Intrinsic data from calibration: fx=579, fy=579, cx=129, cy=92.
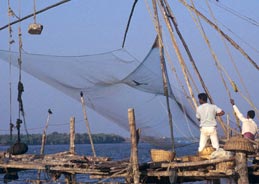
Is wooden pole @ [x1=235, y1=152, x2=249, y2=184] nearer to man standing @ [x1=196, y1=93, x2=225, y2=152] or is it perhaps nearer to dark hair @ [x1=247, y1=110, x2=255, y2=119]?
man standing @ [x1=196, y1=93, x2=225, y2=152]

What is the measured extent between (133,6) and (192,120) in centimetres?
283

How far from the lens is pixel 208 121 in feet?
31.3

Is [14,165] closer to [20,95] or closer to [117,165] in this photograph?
[20,95]

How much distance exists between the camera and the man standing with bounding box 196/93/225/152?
31.3 ft

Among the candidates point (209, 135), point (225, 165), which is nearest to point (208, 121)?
point (209, 135)

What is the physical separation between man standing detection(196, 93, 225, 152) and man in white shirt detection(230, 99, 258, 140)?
0.61 meters

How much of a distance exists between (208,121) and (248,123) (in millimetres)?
991

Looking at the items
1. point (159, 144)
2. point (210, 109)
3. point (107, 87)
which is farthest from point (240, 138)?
point (107, 87)

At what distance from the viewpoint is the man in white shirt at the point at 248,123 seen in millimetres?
10094

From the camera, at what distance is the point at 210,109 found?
9.55 metres

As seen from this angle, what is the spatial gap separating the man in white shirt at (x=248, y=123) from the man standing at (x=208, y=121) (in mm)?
609

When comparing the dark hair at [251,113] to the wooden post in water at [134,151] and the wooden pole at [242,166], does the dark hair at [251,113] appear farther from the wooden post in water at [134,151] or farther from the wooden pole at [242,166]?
the wooden post in water at [134,151]

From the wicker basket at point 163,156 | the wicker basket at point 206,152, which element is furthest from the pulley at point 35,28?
the wicker basket at point 206,152

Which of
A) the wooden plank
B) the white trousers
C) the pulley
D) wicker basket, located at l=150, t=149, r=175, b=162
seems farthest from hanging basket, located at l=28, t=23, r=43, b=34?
the white trousers
